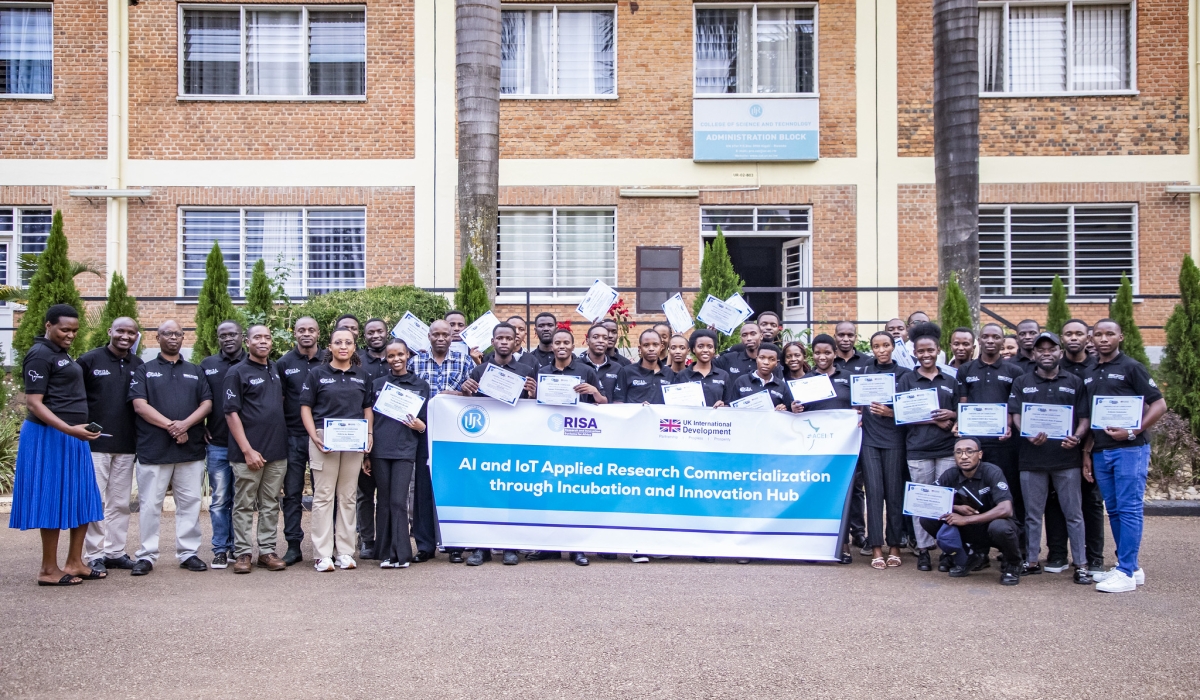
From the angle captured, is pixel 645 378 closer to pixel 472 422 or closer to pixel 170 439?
pixel 472 422

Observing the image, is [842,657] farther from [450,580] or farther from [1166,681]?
[450,580]

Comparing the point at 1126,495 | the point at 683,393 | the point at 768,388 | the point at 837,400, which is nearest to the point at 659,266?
the point at 768,388

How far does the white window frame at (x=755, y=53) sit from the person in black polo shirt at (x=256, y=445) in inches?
475

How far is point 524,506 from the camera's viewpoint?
9164 millimetres

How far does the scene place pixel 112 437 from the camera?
8.53m

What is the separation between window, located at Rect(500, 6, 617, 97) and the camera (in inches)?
755

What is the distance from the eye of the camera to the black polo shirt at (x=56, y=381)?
307 inches

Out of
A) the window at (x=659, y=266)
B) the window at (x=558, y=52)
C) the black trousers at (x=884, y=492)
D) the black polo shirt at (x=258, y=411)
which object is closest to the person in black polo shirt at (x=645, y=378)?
the black trousers at (x=884, y=492)

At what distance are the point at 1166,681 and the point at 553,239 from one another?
1466 centimetres

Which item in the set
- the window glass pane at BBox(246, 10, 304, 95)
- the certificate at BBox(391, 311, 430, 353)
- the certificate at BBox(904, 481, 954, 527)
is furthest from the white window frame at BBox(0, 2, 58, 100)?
the certificate at BBox(904, 481, 954, 527)

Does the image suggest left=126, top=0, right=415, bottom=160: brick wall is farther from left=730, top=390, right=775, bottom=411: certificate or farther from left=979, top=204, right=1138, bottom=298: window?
left=730, top=390, right=775, bottom=411: certificate

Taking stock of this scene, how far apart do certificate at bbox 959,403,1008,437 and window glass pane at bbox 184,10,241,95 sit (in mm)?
15293

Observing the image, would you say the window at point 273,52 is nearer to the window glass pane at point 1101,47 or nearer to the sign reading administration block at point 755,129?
the sign reading administration block at point 755,129

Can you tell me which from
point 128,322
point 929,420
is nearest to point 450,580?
point 128,322
